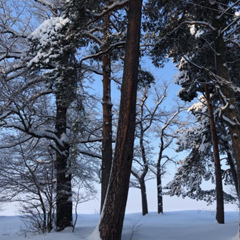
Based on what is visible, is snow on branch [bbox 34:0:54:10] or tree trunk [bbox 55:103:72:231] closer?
tree trunk [bbox 55:103:72:231]

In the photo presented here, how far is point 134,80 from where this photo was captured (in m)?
6.69

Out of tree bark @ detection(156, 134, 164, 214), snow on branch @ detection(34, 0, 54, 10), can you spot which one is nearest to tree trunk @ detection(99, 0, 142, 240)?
snow on branch @ detection(34, 0, 54, 10)

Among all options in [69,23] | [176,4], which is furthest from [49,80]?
[176,4]

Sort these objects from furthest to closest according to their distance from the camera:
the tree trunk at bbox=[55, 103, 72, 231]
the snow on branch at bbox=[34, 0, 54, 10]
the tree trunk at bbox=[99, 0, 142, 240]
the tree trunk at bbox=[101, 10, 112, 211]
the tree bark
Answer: the tree bark < the snow on branch at bbox=[34, 0, 54, 10] < the tree trunk at bbox=[55, 103, 72, 231] < the tree trunk at bbox=[101, 10, 112, 211] < the tree trunk at bbox=[99, 0, 142, 240]

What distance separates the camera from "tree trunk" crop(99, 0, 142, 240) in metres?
5.97

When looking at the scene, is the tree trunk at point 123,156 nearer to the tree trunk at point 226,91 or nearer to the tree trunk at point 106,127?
the tree trunk at point 106,127

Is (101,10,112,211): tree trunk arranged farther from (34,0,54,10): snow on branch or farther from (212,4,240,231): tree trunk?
(212,4,240,231): tree trunk

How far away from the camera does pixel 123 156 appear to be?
243 inches

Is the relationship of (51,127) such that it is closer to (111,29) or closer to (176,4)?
(111,29)

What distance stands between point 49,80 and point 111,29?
371cm

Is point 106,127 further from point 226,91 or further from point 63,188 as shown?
point 226,91

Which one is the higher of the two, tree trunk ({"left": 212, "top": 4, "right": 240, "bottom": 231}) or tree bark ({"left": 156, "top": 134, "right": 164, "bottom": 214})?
tree trunk ({"left": 212, "top": 4, "right": 240, "bottom": 231})

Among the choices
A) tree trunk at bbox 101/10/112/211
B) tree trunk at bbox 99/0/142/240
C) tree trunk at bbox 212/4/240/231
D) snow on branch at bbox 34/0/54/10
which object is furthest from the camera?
snow on branch at bbox 34/0/54/10

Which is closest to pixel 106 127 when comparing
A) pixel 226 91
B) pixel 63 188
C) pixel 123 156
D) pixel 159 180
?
pixel 63 188
